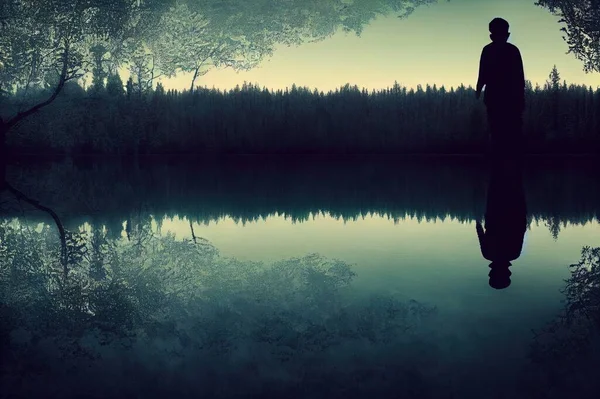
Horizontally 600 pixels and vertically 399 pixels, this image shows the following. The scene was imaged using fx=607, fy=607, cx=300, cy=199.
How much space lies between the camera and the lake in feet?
8.16

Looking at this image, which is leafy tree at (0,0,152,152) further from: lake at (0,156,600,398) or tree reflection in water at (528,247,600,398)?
tree reflection in water at (528,247,600,398)

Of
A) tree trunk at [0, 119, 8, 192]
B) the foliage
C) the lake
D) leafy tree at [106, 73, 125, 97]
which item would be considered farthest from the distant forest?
the foliage

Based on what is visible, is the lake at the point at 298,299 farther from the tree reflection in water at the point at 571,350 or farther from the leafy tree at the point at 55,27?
the leafy tree at the point at 55,27

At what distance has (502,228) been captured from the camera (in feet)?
21.9

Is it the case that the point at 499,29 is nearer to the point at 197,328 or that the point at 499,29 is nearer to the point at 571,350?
the point at 571,350

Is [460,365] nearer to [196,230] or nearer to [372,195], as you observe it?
[196,230]

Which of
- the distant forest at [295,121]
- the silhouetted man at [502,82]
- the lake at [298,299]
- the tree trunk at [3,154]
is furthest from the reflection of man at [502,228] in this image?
the tree trunk at [3,154]

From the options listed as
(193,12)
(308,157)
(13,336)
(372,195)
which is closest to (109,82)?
(193,12)

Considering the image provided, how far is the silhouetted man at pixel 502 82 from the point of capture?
10.6 m

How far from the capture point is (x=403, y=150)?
1902 cm

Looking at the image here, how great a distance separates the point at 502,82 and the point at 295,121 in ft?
29.7

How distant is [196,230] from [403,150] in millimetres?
13111

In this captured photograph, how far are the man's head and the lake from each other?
3319mm

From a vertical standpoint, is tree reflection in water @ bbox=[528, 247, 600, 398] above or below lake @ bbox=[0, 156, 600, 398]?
below
